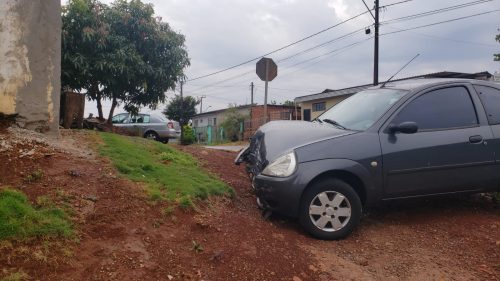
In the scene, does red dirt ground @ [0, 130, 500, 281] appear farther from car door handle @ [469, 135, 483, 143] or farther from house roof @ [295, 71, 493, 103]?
house roof @ [295, 71, 493, 103]

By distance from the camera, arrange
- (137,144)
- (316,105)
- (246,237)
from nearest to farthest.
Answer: (246,237)
(137,144)
(316,105)

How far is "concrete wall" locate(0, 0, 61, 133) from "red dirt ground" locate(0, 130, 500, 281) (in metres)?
0.48

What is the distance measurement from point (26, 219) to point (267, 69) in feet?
20.2

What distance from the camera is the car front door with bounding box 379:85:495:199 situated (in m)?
4.81

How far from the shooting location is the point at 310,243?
4371mm

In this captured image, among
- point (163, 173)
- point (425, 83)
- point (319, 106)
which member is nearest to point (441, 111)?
point (425, 83)

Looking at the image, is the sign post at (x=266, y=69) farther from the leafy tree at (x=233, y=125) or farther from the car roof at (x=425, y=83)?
the leafy tree at (x=233, y=125)

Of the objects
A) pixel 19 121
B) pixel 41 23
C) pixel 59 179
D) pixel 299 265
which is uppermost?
pixel 41 23

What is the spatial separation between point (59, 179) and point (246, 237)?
6.19ft

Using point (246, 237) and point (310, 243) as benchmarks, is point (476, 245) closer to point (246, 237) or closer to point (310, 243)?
point (310, 243)

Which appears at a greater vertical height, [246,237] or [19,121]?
[19,121]

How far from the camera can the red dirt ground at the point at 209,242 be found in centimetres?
320

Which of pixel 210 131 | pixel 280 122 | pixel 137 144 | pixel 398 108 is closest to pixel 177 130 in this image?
pixel 137 144

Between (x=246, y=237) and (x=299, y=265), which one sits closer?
(x=299, y=265)
